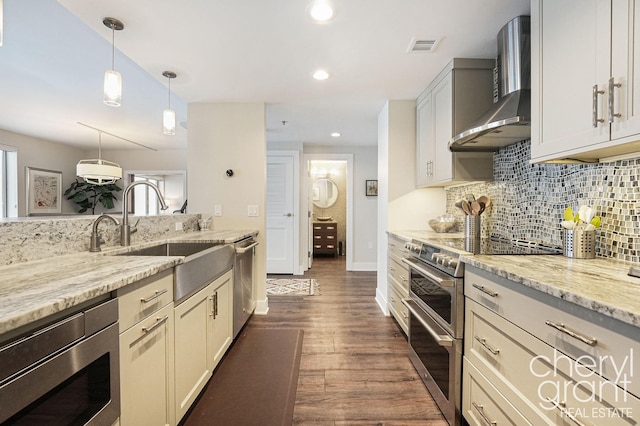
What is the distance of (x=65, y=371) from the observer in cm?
82

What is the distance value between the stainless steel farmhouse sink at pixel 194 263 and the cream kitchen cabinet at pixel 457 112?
1938 mm

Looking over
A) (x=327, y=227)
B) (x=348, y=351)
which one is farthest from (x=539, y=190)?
(x=327, y=227)

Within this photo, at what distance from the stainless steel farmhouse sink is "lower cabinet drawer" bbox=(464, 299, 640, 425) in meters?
1.47

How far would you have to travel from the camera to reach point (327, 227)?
266 inches

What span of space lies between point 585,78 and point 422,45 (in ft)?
3.78

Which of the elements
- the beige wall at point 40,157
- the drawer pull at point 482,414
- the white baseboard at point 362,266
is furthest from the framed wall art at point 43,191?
the drawer pull at point 482,414

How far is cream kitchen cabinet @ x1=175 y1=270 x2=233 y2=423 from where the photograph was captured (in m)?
1.49

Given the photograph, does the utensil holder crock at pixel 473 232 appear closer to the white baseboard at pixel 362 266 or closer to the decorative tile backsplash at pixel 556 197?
the decorative tile backsplash at pixel 556 197

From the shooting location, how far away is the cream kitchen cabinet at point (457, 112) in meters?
2.32

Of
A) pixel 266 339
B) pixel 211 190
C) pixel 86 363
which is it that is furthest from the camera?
pixel 211 190

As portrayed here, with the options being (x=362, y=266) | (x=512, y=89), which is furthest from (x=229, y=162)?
(x=362, y=266)

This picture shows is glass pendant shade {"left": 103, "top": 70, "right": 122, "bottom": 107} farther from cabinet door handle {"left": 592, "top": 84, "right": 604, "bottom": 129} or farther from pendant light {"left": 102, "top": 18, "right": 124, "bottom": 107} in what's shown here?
cabinet door handle {"left": 592, "top": 84, "right": 604, "bottom": 129}

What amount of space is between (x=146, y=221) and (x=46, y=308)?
1678mm

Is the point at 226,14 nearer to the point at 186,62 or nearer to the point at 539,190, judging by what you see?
the point at 186,62
